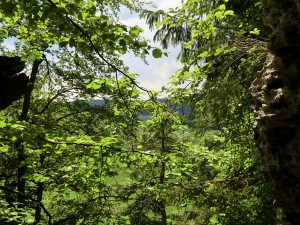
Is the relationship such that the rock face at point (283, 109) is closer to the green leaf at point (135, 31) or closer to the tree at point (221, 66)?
the tree at point (221, 66)

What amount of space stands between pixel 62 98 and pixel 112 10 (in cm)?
439

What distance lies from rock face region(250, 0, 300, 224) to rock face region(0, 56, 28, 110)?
12.2 ft

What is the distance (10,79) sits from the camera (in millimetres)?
4094

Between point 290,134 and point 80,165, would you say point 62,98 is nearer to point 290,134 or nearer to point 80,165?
point 80,165

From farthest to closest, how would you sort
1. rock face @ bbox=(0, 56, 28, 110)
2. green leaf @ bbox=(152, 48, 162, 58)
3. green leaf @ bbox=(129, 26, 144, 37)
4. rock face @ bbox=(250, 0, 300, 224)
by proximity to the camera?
rock face @ bbox=(0, 56, 28, 110), rock face @ bbox=(250, 0, 300, 224), green leaf @ bbox=(129, 26, 144, 37), green leaf @ bbox=(152, 48, 162, 58)

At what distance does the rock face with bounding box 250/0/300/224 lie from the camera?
3957mm

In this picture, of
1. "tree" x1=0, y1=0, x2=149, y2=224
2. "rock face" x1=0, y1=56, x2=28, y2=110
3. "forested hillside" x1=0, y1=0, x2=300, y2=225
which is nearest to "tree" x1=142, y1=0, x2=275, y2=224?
"forested hillside" x1=0, y1=0, x2=300, y2=225

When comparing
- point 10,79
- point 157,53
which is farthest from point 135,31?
point 10,79

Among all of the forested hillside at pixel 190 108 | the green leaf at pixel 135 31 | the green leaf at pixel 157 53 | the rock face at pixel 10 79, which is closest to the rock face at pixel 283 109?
the forested hillside at pixel 190 108

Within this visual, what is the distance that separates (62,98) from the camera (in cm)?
1202

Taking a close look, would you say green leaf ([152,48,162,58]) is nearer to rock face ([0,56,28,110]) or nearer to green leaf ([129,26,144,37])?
green leaf ([129,26,144,37])

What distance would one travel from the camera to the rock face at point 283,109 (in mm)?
3957

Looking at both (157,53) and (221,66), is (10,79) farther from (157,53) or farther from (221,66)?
(221,66)

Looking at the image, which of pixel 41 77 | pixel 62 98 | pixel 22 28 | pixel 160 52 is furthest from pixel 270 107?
pixel 41 77
